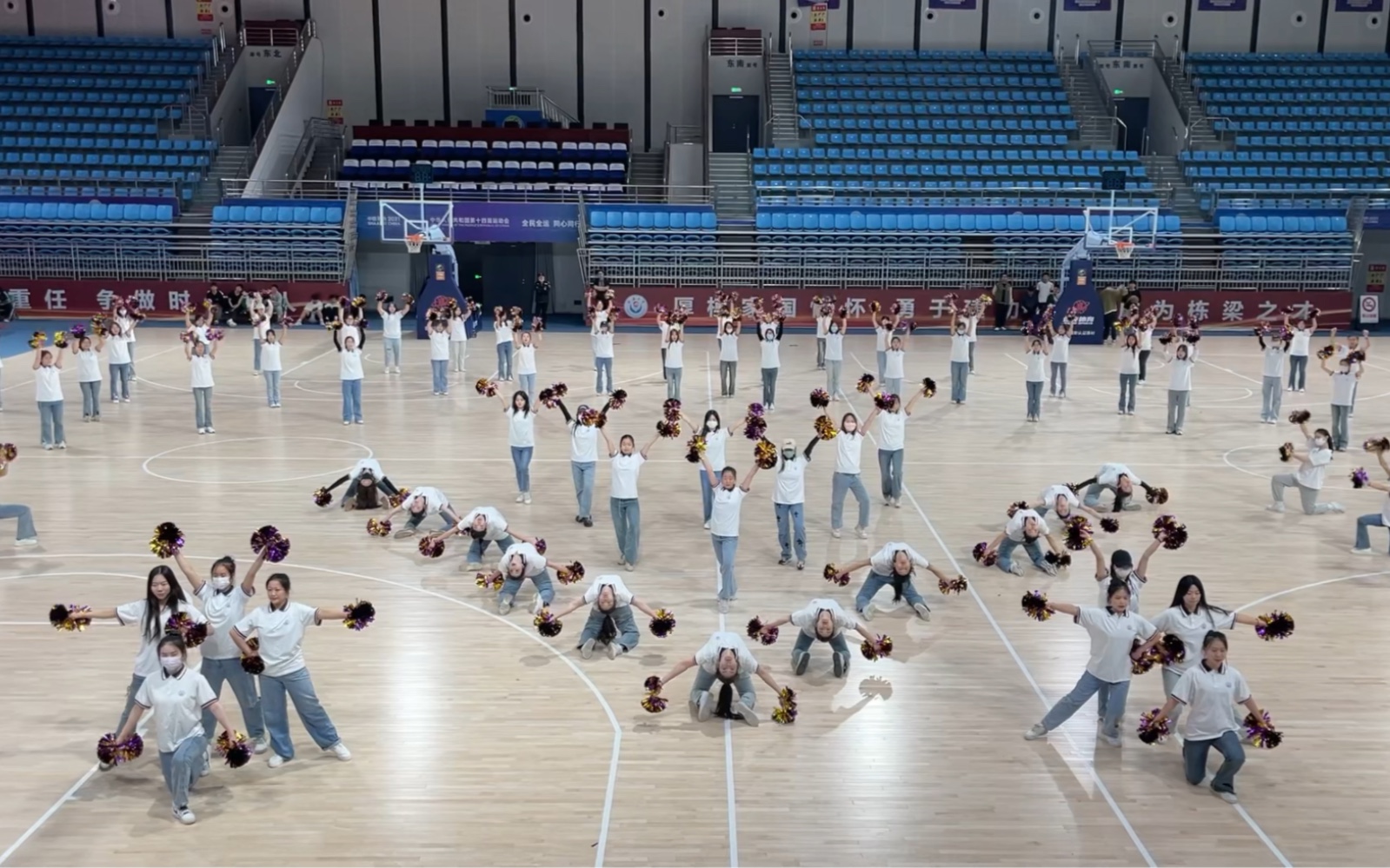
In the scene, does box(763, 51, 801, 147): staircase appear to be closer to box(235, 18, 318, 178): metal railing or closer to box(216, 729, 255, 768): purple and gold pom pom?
box(235, 18, 318, 178): metal railing

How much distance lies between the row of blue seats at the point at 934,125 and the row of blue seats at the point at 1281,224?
651 cm

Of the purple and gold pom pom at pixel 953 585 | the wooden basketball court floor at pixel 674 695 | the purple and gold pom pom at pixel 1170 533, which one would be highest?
the purple and gold pom pom at pixel 1170 533

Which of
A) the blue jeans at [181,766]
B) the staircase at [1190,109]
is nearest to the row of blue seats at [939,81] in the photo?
the staircase at [1190,109]

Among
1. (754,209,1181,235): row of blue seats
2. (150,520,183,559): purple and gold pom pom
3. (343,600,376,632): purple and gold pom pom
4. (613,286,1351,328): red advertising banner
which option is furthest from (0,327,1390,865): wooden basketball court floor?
(754,209,1181,235): row of blue seats

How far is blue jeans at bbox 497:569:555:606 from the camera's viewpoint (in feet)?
43.3

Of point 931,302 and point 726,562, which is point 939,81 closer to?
point 931,302

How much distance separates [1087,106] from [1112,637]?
122 feet

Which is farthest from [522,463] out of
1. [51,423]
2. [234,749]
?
[51,423]

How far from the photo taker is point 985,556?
15.0 metres

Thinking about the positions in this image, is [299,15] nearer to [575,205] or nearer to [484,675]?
[575,205]

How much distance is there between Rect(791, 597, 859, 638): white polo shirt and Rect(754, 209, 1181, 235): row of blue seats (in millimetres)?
27498

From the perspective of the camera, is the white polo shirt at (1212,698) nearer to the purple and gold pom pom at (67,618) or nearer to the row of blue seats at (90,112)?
the purple and gold pom pom at (67,618)

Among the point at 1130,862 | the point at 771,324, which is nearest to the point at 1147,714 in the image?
the point at 1130,862

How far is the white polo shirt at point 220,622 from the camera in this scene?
9781 mm
